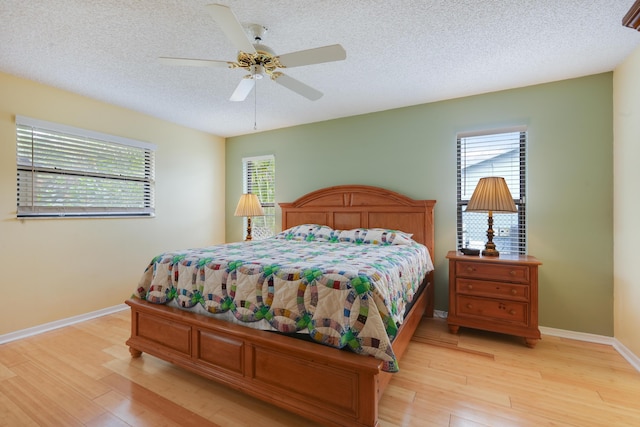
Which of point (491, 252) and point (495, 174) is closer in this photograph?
point (491, 252)

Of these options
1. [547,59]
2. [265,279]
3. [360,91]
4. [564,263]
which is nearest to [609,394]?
[564,263]

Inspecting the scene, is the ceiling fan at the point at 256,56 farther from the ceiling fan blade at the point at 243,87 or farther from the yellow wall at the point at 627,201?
the yellow wall at the point at 627,201

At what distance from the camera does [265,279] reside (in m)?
1.80

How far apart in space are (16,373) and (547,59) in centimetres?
484

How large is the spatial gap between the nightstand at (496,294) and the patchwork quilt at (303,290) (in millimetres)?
524

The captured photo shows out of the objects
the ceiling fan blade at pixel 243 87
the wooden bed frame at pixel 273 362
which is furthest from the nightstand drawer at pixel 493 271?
the ceiling fan blade at pixel 243 87

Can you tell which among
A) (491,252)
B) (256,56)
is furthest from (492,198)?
(256,56)

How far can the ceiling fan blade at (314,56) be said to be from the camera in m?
1.73

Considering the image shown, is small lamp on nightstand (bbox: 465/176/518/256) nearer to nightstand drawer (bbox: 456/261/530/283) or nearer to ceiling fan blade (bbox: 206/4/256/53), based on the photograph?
nightstand drawer (bbox: 456/261/530/283)

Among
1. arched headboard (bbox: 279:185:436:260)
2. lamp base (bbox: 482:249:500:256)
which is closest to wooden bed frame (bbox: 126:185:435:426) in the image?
lamp base (bbox: 482:249:500:256)

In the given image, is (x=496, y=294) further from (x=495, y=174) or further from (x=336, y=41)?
(x=336, y=41)

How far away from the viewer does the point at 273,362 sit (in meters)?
1.71

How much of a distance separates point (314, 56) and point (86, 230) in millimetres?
3177

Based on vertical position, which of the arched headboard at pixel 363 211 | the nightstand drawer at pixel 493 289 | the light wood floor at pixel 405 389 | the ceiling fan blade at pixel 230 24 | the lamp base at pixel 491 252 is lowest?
the light wood floor at pixel 405 389
